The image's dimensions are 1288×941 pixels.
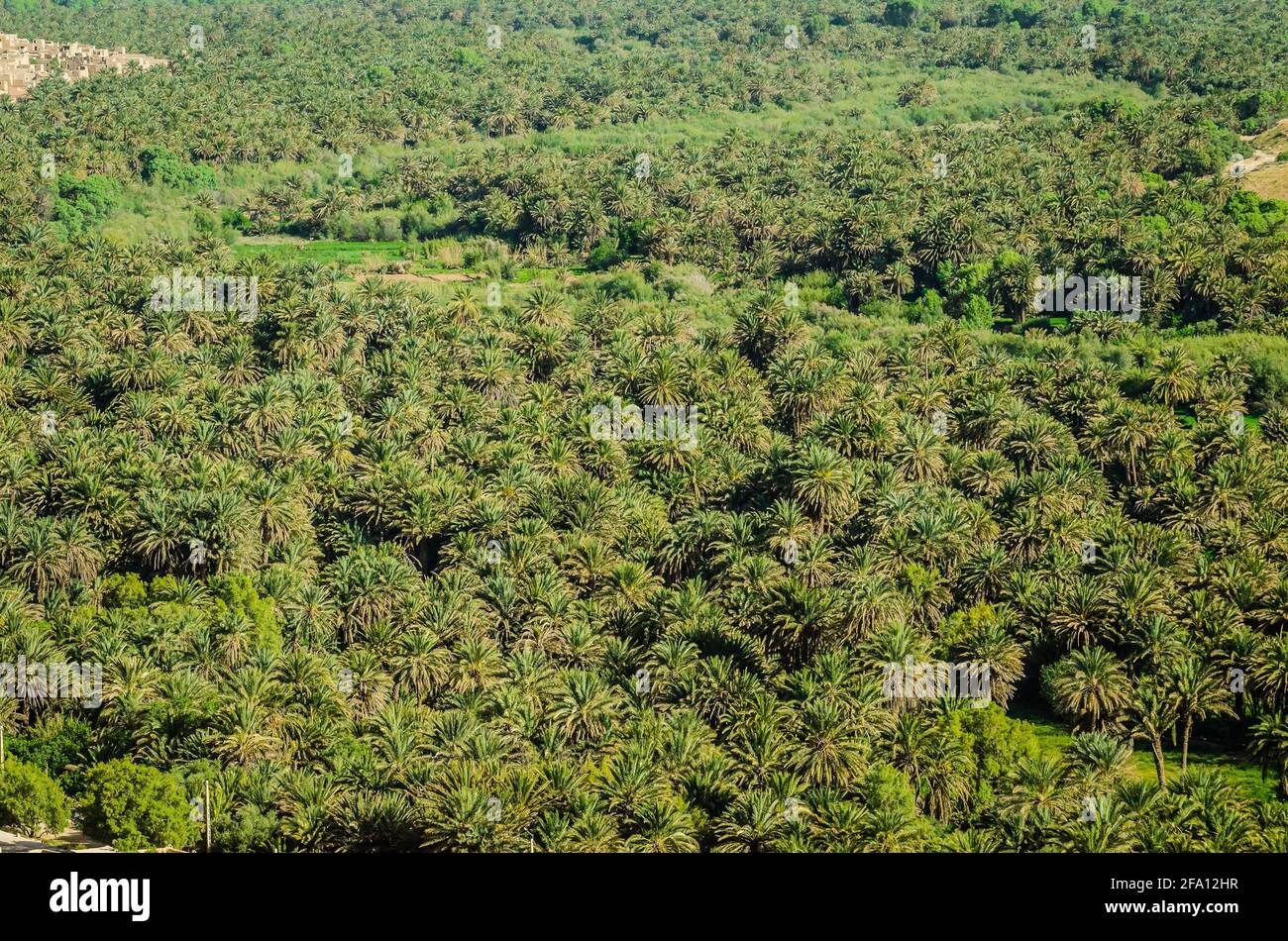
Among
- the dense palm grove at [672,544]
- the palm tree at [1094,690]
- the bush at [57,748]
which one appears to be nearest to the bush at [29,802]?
the dense palm grove at [672,544]

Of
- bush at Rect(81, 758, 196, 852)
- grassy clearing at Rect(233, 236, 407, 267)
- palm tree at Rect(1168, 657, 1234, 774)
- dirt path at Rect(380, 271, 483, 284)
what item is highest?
grassy clearing at Rect(233, 236, 407, 267)

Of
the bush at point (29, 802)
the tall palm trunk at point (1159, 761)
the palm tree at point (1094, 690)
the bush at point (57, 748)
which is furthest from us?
the palm tree at point (1094, 690)

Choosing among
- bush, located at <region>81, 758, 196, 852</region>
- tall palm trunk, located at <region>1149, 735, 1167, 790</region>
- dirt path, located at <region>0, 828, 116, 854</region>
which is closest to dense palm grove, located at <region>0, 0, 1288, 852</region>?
bush, located at <region>81, 758, 196, 852</region>

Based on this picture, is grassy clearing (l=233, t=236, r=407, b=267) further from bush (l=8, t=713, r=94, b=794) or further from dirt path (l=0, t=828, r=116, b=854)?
dirt path (l=0, t=828, r=116, b=854)

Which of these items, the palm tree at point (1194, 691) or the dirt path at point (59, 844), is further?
the palm tree at point (1194, 691)

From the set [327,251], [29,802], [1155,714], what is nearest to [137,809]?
[29,802]

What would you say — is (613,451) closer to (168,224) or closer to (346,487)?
(346,487)

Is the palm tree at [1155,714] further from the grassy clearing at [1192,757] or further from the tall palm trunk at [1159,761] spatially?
the grassy clearing at [1192,757]
